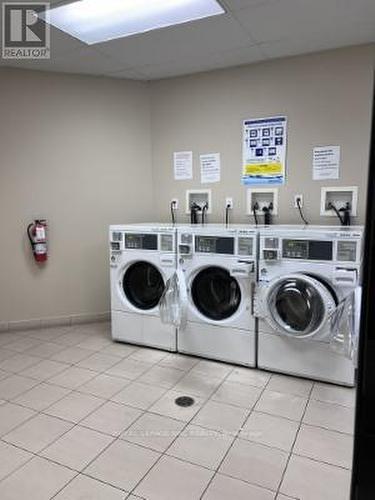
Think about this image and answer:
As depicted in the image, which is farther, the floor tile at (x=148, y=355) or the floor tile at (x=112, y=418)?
the floor tile at (x=148, y=355)

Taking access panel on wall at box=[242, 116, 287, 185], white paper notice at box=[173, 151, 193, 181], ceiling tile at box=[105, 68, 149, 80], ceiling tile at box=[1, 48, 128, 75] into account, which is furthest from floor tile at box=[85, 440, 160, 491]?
ceiling tile at box=[105, 68, 149, 80]

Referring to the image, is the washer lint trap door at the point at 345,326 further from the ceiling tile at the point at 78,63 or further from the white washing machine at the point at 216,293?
the ceiling tile at the point at 78,63

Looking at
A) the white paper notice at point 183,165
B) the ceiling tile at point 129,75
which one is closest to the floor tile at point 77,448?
the white paper notice at point 183,165

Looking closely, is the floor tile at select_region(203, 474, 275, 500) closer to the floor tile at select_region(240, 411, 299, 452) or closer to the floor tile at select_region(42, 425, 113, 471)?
the floor tile at select_region(240, 411, 299, 452)

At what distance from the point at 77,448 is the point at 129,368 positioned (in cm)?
91

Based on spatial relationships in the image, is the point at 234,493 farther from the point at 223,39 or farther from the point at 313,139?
the point at 223,39

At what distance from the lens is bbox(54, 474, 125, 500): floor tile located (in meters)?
1.52

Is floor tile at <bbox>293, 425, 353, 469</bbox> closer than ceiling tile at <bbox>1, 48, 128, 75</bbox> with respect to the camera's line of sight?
Yes

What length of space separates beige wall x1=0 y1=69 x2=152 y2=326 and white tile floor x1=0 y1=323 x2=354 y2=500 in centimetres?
85

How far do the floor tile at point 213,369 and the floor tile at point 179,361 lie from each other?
0.05m

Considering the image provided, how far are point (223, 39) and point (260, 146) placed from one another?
3.05 feet

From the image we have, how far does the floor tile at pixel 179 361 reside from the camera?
2766 mm

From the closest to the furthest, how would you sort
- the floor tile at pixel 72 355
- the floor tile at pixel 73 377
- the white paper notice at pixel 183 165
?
the floor tile at pixel 73 377 < the floor tile at pixel 72 355 < the white paper notice at pixel 183 165

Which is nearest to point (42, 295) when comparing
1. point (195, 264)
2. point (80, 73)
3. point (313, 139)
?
point (195, 264)
